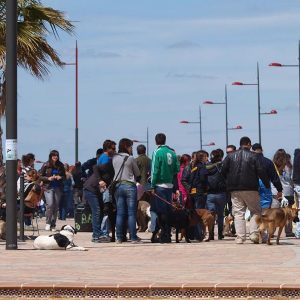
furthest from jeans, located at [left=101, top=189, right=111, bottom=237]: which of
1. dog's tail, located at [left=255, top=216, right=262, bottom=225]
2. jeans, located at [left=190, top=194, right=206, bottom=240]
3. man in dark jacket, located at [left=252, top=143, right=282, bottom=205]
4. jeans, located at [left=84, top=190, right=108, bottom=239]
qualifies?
man in dark jacket, located at [left=252, top=143, right=282, bottom=205]

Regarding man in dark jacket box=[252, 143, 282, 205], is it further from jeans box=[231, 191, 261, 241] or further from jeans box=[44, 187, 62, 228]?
jeans box=[44, 187, 62, 228]

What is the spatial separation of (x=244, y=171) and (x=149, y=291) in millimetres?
8950

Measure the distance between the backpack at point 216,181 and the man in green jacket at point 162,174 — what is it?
4.86 feet

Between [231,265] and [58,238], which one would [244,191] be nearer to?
[58,238]

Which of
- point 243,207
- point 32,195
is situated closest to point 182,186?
point 243,207

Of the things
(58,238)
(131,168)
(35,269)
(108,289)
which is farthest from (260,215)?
(108,289)

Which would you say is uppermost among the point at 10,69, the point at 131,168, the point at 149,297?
the point at 10,69

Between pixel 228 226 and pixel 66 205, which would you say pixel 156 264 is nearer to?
pixel 228 226

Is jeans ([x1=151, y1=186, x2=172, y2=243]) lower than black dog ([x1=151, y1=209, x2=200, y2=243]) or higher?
higher

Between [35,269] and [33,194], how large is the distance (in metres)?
7.98

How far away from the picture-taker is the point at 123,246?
21.1 metres

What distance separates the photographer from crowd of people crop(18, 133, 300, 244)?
2158 centimetres

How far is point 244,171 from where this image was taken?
70.8 ft

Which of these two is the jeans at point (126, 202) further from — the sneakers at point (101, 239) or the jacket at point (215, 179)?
the jacket at point (215, 179)
